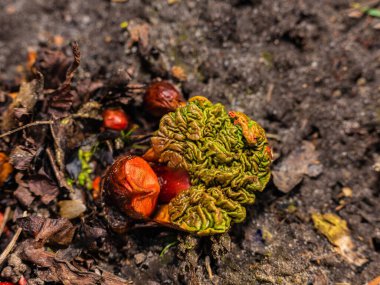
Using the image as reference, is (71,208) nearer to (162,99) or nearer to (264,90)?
(162,99)

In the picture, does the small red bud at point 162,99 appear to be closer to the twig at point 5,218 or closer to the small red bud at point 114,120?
the small red bud at point 114,120

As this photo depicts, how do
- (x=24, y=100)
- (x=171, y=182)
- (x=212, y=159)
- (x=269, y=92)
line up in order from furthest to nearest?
(x=269, y=92), (x=24, y=100), (x=171, y=182), (x=212, y=159)

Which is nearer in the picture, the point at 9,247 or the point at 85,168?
the point at 9,247

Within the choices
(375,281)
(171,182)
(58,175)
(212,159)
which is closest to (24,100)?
(58,175)

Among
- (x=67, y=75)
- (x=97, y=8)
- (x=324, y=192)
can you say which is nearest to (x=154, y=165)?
(x=67, y=75)

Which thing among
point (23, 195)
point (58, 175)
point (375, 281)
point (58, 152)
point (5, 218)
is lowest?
point (375, 281)

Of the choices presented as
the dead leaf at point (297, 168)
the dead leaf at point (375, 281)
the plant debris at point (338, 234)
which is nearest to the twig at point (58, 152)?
the dead leaf at point (297, 168)

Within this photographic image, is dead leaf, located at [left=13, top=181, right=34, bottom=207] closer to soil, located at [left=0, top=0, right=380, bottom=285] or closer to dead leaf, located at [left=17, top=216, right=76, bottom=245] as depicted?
soil, located at [left=0, top=0, right=380, bottom=285]
